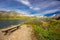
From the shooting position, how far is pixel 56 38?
4492 millimetres

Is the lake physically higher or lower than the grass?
higher

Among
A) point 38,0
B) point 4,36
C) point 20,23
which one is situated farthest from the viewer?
point 38,0

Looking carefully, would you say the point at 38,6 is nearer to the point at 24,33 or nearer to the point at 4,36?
the point at 24,33

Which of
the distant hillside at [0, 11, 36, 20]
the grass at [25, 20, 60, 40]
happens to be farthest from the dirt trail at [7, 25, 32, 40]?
the distant hillside at [0, 11, 36, 20]

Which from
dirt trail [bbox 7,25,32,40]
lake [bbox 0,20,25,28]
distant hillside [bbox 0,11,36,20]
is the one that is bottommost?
dirt trail [bbox 7,25,32,40]

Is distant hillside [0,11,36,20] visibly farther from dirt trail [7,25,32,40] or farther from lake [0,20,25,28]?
dirt trail [7,25,32,40]

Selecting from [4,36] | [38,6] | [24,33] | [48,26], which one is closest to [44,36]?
[48,26]

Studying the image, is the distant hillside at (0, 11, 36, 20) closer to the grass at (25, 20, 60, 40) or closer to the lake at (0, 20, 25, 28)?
the lake at (0, 20, 25, 28)

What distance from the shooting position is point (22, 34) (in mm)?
4195

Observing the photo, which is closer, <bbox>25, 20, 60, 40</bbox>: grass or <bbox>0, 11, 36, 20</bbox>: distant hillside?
<bbox>0, 11, 36, 20</bbox>: distant hillside

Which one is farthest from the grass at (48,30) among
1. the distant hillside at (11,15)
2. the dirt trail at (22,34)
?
the distant hillside at (11,15)

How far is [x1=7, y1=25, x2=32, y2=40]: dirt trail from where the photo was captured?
160 inches

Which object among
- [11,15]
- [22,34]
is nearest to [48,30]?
[22,34]

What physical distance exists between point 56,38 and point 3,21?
1.87 metres
